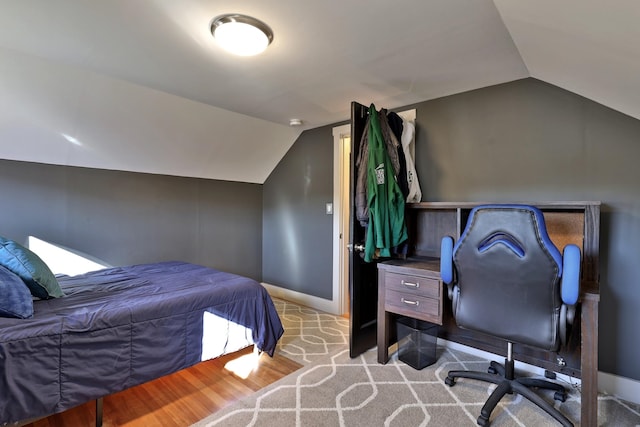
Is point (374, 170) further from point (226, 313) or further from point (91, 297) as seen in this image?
point (91, 297)

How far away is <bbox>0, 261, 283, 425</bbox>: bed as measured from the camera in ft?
4.77

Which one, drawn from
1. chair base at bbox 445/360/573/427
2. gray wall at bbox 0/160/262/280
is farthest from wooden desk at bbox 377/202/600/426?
gray wall at bbox 0/160/262/280

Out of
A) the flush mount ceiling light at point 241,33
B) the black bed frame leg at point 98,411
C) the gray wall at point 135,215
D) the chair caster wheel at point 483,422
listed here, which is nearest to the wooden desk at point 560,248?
the chair caster wheel at point 483,422

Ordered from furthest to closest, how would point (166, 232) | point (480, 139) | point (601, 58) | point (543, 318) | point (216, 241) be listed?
point (216, 241), point (166, 232), point (480, 139), point (543, 318), point (601, 58)

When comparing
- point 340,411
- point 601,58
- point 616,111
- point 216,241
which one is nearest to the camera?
point 601,58

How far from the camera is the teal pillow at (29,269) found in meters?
1.82

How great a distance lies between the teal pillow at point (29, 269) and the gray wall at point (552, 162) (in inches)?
104

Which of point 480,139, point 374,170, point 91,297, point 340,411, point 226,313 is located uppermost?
point 480,139

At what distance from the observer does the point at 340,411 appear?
1.80m

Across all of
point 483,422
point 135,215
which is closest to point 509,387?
point 483,422

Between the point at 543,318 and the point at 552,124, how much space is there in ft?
4.51

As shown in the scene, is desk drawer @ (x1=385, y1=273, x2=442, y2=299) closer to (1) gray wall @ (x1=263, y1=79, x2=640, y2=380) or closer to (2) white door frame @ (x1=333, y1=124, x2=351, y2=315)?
(1) gray wall @ (x1=263, y1=79, x2=640, y2=380)

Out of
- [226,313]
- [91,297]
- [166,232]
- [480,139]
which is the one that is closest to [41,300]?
[91,297]

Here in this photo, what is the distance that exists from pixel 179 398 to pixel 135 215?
2.06 meters
